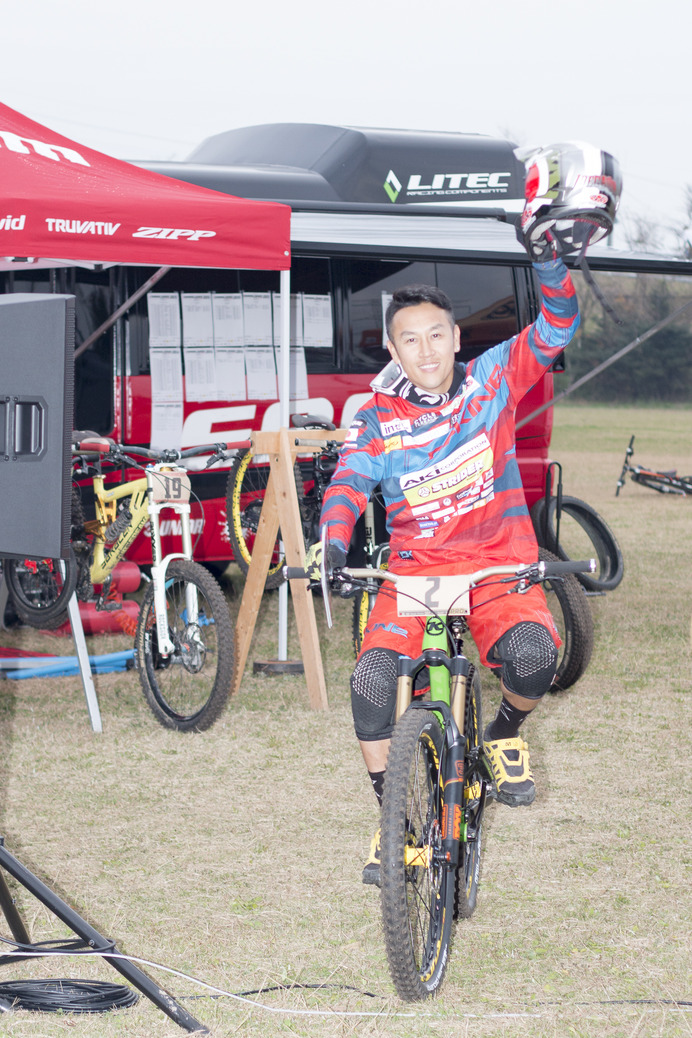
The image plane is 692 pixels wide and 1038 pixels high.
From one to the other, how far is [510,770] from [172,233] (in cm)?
303

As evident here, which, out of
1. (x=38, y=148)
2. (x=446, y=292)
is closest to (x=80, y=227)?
(x=38, y=148)

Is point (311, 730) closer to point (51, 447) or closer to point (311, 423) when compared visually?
point (311, 423)

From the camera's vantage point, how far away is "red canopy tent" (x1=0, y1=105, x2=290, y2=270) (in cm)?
497

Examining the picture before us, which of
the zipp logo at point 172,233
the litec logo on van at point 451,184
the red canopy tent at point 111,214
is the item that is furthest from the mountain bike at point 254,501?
the litec logo on van at point 451,184

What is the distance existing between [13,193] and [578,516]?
16.4ft

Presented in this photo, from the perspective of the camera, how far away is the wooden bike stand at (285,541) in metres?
5.98

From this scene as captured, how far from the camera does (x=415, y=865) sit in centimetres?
302

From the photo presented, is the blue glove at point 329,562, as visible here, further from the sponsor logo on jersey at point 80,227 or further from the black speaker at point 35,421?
the sponsor logo on jersey at point 80,227

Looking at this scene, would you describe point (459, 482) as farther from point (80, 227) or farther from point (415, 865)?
point (80, 227)

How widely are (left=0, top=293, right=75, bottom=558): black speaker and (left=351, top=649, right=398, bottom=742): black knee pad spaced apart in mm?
946

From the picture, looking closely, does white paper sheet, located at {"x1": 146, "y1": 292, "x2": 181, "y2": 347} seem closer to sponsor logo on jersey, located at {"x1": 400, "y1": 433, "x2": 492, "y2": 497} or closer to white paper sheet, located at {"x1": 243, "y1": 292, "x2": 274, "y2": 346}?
white paper sheet, located at {"x1": 243, "y1": 292, "x2": 274, "y2": 346}

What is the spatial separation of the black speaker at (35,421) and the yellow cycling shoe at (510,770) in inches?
57.9

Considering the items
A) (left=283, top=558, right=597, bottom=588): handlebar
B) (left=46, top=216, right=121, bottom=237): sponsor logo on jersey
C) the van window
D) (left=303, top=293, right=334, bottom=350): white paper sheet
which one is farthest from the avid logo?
(left=283, top=558, right=597, bottom=588): handlebar

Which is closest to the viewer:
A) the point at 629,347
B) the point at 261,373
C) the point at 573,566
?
the point at 573,566
